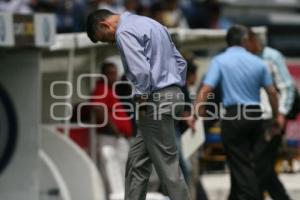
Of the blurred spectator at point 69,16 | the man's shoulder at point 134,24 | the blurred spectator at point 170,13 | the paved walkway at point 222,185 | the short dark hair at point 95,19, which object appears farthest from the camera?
the blurred spectator at point 170,13

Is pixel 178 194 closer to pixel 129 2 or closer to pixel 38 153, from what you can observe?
pixel 38 153

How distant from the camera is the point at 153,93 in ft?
32.6

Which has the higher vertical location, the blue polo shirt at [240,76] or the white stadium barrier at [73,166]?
the blue polo shirt at [240,76]

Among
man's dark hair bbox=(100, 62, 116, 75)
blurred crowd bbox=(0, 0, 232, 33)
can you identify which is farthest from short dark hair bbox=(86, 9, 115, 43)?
blurred crowd bbox=(0, 0, 232, 33)

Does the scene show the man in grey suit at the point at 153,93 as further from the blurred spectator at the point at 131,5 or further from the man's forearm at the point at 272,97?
the blurred spectator at the point at 131,5

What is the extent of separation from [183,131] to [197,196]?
114 centimetres

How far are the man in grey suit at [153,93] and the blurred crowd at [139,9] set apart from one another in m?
6.33

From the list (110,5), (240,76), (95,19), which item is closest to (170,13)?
(110,5)

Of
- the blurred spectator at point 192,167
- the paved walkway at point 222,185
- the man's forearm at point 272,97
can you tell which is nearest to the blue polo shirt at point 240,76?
the man's forearm at point 272,97

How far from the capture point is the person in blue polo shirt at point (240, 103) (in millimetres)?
12297

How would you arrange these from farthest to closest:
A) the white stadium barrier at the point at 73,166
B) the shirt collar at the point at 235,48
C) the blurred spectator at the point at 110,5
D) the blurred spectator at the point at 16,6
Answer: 1. the blurred spectator at the point at 110,5
2. the blurred spectator at the point at 16,6
3. the white stadium barrier at the point at 73,166
4. the shirt collar at the point at 235,48

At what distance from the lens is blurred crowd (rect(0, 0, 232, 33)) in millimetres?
16766

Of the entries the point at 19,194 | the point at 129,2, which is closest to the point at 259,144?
the point at 19,194

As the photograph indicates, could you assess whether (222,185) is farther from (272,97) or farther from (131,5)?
(272,97)
